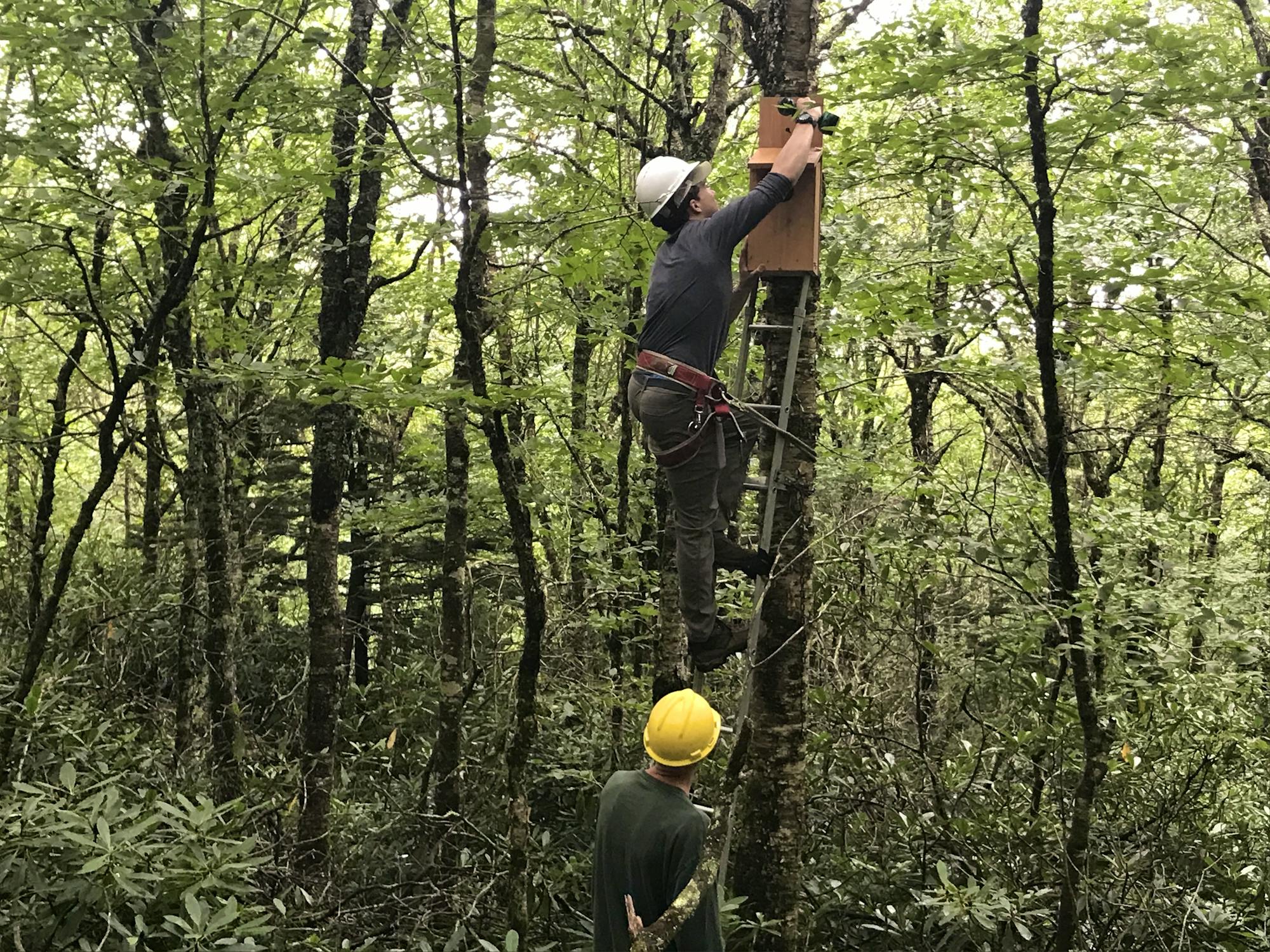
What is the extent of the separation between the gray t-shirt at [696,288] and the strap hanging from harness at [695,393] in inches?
2.6

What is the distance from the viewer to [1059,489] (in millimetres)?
4246

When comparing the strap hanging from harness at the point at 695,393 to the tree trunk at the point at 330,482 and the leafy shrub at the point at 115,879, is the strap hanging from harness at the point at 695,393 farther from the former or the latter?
A: the tree trunk at the point at 330,482

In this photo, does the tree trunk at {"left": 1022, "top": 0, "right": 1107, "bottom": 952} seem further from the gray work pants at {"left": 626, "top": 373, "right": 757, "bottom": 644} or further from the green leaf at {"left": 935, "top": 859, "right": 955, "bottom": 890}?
the gray work pants at {"left": 626, "top": 373, "right": 757, "bottom": 644}

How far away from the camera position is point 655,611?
7.12 meters

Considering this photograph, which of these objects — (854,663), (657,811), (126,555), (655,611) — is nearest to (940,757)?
(854,663)

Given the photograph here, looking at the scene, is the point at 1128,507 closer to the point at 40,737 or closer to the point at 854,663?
the point at 854,663

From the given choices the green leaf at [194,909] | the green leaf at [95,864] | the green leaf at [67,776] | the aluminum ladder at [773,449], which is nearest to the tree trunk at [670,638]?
the aluminum ladder at [773,449]

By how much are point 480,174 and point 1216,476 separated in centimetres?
1245

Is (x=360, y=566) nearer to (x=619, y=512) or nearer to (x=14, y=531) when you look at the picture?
(x=14, y=531)

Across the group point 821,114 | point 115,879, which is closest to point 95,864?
point 115,879

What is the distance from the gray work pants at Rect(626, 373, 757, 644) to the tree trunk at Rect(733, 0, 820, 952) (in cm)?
28

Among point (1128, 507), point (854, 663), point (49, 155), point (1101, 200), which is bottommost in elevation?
point (854, 663)

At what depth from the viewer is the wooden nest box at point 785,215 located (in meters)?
3.75

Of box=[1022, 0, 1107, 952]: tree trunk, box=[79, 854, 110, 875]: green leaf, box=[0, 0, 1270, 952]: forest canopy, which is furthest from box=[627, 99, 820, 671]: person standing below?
box=[79, 854, 110, 875]: green leaf
